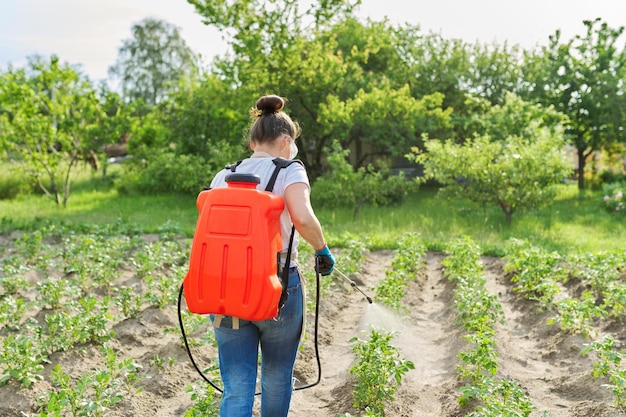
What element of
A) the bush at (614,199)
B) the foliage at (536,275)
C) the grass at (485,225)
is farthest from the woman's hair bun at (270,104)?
the bush at (614,199)

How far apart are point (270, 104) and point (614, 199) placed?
12991mm

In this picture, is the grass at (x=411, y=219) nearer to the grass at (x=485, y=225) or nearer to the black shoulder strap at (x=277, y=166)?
the grass at (x=485, y=225)

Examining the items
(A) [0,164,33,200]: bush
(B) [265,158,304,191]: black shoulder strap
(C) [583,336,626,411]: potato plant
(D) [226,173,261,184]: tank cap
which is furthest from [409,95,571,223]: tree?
(A) [0,164,33,200]: bush

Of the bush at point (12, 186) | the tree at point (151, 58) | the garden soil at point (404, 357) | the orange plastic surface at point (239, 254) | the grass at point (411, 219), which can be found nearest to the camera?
the orange plastic surface at point (239, 254)

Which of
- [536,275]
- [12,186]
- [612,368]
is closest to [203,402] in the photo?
[612,368]

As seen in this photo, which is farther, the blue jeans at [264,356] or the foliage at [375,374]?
the foliage at [375,374]

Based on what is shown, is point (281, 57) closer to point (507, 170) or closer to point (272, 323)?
point (507, 170)

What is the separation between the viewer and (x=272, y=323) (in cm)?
313

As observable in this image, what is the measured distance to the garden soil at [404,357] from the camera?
4586 mm

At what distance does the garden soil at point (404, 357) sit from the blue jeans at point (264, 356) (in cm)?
133

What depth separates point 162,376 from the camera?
5.03 metres

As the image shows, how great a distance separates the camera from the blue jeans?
123 inches

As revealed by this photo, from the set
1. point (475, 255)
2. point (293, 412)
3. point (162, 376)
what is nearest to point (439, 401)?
point (293, 412)

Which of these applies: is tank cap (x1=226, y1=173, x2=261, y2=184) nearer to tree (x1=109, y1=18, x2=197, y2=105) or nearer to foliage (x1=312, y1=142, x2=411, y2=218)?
foliage (x1=312, y1=142, x2=411, y2=218)
